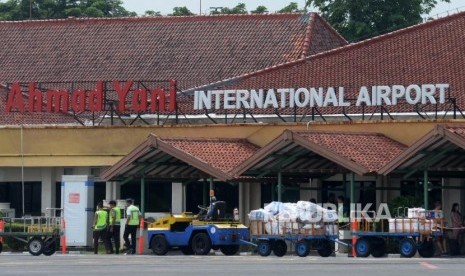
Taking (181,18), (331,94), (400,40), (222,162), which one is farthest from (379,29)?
(222,162)

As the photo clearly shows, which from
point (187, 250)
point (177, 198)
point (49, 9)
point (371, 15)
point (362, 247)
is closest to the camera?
point (362, 247)

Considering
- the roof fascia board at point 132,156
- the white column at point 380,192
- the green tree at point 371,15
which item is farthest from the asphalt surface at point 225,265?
the green tree at point 371,15

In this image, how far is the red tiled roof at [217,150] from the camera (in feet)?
168

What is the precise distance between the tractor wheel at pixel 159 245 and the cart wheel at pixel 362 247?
6315mm

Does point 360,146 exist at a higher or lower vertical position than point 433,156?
higher

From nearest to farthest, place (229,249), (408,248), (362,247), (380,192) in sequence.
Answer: (408,248) < (362,247) < (229,249) < (380,192)

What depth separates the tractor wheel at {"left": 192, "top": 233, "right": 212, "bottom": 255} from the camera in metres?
47.7

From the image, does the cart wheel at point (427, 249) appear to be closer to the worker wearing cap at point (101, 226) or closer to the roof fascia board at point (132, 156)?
the roof fascia board at point (132, 156)

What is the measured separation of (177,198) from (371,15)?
32.3 metres

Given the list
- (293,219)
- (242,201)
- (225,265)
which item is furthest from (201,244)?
(242,201)

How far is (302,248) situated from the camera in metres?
46.1

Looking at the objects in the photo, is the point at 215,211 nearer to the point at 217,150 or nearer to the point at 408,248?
the point at 217,150

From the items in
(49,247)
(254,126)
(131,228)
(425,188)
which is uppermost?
(254,126)

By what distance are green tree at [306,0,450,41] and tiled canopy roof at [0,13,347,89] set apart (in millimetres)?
10788
